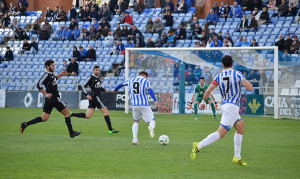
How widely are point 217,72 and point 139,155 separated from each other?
50.4ft

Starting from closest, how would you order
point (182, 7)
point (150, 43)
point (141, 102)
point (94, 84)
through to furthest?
point (141, 102) < point (94, 84) < point (150, 43) < point (182, 7)

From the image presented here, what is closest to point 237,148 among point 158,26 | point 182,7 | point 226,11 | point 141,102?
point 141,102

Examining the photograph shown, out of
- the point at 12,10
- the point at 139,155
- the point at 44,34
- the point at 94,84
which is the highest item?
the point at 12,10

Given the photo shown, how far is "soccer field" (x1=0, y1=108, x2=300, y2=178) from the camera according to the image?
907cm

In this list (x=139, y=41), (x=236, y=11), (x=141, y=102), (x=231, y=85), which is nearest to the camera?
(x=231, y=85)

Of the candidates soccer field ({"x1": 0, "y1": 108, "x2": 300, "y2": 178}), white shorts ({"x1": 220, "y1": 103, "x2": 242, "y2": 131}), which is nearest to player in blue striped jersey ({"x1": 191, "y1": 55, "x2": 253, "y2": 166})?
white shorts ({"x1": 220, "y1": 103, "x2": 242, "y2": 131})

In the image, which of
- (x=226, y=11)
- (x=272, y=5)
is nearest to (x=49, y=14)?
(x=226, y=11)

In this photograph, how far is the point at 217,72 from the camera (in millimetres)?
26250

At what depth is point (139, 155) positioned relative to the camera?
11.4 metres

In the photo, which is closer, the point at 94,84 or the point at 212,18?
the point at 94,84

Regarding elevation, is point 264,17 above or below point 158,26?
above

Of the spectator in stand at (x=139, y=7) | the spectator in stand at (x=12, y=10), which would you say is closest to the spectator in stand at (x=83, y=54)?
the spectator in stand at (x=139, y=7)

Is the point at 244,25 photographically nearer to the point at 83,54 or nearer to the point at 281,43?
the point at 281,43

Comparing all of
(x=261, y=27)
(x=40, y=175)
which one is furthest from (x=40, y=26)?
(x=40, y=175)
